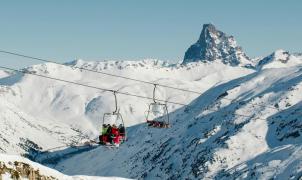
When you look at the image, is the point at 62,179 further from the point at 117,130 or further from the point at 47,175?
the point at 117,130

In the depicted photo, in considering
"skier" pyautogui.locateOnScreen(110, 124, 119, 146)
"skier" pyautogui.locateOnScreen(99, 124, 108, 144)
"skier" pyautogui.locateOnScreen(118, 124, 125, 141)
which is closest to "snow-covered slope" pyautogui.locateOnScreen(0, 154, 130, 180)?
"skier" pyautogui.locateOnScreen(99, 124, 108, 144)

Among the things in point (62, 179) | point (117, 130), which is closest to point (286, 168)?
point (62, 179)

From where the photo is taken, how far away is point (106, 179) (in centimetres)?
11962

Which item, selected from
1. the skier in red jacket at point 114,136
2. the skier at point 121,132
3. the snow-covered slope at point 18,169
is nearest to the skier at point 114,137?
the skier in red jacket at point 114,136

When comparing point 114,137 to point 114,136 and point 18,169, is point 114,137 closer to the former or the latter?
point 114,136

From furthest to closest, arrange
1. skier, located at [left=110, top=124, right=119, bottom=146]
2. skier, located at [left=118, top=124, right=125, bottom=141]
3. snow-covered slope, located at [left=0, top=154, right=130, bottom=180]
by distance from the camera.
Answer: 1. skier, located at [left=118, top=124, right=125, bottom=141]
2. skier, located at [left=110, top=124, right=119, bottom=146]
3. snow-covered slope, located at [left=0, top=154, right=130, bottom=180]

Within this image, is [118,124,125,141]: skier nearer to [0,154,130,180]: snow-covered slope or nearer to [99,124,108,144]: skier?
[99,124,108,144]: skier

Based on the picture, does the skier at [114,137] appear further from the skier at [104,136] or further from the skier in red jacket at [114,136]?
the skier at [104,136]

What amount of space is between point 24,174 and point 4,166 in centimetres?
397

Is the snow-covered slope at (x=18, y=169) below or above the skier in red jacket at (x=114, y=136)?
below

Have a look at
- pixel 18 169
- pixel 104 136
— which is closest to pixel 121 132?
pixel 104 136

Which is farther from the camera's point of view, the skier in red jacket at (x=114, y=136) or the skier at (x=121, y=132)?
the skier at (x=121, y=132)

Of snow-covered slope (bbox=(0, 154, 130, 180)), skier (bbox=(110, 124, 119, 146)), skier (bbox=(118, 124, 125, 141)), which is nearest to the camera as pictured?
snow-covered slope (bbox=(0, 154, 130, 180))

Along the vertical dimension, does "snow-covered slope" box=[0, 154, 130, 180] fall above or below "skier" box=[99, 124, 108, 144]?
below
